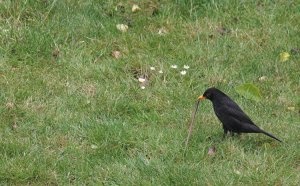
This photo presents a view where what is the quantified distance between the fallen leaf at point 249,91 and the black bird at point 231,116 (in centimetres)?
61

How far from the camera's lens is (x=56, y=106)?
6254mm

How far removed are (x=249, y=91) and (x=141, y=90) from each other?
959mm

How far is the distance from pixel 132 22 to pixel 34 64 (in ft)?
3.98

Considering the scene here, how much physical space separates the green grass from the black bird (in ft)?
0.38

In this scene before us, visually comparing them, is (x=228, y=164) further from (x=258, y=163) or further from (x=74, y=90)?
(x=74, y=90)

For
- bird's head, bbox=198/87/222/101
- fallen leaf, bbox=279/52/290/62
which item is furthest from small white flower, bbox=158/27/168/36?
bird's head, bbox=198/87/222/101

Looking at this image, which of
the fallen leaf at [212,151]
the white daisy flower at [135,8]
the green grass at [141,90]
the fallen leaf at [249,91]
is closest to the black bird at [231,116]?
the green grass at [141,90]

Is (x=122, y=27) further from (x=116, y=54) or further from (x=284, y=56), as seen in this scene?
(x=284, y=56)

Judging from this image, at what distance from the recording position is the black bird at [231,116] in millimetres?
5602

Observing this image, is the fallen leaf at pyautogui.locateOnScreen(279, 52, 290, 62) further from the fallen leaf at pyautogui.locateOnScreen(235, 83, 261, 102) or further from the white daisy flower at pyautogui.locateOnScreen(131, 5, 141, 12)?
the white daisy flower at pyautogui.locateOnScreen(131, 5, 141, 12)

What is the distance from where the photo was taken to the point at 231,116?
5668 millimetres

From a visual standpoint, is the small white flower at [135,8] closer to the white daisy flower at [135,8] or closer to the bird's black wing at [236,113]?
the white daisy flower at [135,8]

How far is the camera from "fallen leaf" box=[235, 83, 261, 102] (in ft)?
20.8

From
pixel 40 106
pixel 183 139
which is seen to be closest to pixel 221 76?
pixel 183 139
